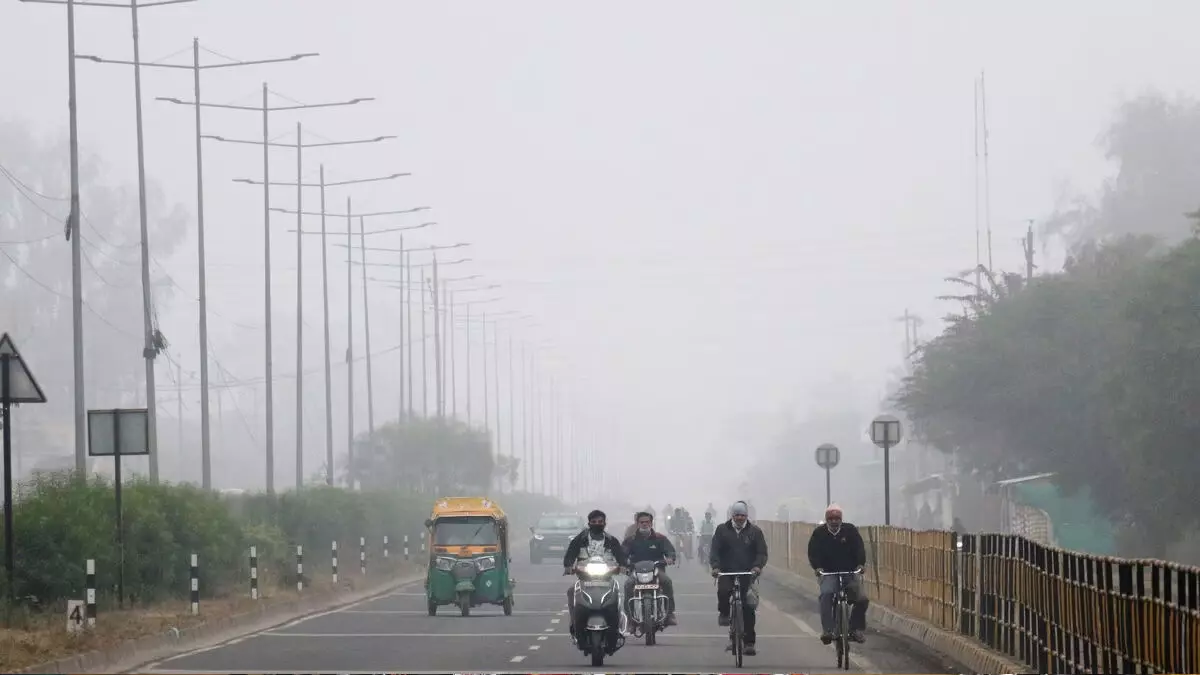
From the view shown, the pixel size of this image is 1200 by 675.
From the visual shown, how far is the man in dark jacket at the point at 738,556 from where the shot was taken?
969 inches

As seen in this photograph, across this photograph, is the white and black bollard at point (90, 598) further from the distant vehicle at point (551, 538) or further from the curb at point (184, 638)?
the distant vehicle at point (551, 538)

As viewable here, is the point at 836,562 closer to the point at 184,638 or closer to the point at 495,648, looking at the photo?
the point at 495,648

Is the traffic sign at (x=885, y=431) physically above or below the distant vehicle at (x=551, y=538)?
above

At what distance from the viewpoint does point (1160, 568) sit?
14.4m

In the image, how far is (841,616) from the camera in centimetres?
2409

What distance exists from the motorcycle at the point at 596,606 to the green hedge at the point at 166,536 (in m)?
7.91

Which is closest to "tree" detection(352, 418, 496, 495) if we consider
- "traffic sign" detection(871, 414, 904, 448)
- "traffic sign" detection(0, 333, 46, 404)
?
"traffic sign" detection(871, 414, 904, 448)

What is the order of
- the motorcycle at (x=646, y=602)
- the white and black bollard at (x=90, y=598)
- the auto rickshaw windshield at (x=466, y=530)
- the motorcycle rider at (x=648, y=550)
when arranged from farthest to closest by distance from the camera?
the auto rickshaw windshield at (x=466, y=530) → the motorcycle rider at (x=648, y=550) → the motorcycle at (x=646, y=602) → the white and black bollard at (x=90, y=598)

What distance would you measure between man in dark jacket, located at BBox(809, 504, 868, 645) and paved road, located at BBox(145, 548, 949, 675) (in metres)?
0.53

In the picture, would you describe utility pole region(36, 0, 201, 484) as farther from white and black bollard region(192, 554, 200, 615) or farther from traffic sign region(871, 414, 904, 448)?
traffic sign region(871, 414, 904, 448)

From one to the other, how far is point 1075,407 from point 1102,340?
7.19 ft

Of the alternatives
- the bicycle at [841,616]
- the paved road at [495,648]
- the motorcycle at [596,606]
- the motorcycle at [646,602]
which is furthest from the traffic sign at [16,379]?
the bicycle at [841,616]

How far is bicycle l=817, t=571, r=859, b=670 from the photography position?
23.9 meters

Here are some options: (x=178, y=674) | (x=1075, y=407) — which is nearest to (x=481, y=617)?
(x=178, y=674)
